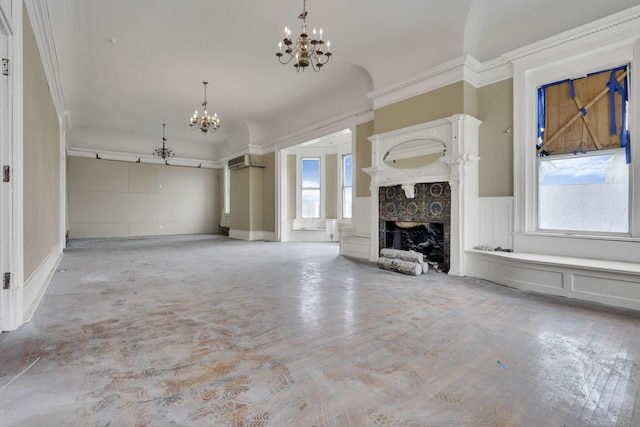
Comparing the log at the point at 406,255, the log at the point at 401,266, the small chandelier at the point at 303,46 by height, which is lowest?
the log at the point at 401,266

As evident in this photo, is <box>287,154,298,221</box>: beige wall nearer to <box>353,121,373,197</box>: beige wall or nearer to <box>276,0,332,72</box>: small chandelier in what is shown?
<box>353,121,373,197</box>: beige wall

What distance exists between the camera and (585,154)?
159 inches

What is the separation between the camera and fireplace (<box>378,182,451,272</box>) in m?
5.02

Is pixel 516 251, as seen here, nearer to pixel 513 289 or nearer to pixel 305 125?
pixel 513 289

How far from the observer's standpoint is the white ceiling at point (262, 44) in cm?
443

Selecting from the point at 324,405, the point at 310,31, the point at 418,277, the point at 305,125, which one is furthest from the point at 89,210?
the point at 324,405

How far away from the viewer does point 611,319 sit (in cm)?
291

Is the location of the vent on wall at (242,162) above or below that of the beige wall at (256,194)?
above

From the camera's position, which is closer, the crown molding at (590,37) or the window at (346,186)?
the crown molding at (590,37)

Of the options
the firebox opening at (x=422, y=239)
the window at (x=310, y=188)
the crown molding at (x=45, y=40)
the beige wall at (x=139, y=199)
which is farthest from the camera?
the beige wall at (x=139, y=199)

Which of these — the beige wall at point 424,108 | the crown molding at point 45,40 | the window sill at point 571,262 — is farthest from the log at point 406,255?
the crown molding at point 45,40

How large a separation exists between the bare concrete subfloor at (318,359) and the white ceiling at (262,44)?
367 centimetres

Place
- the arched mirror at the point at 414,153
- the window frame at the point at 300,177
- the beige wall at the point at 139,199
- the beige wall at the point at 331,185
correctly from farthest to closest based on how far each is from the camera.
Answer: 1. the beige wall at the point at 139,199
2. the window frame at the point at 300,177
3. the beige wall at the point at 331,185
4. the arched mirror at the point at 414,153

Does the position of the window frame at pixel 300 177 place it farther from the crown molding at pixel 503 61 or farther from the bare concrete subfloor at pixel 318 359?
the bare concrete subfloor at pixel 318 359
